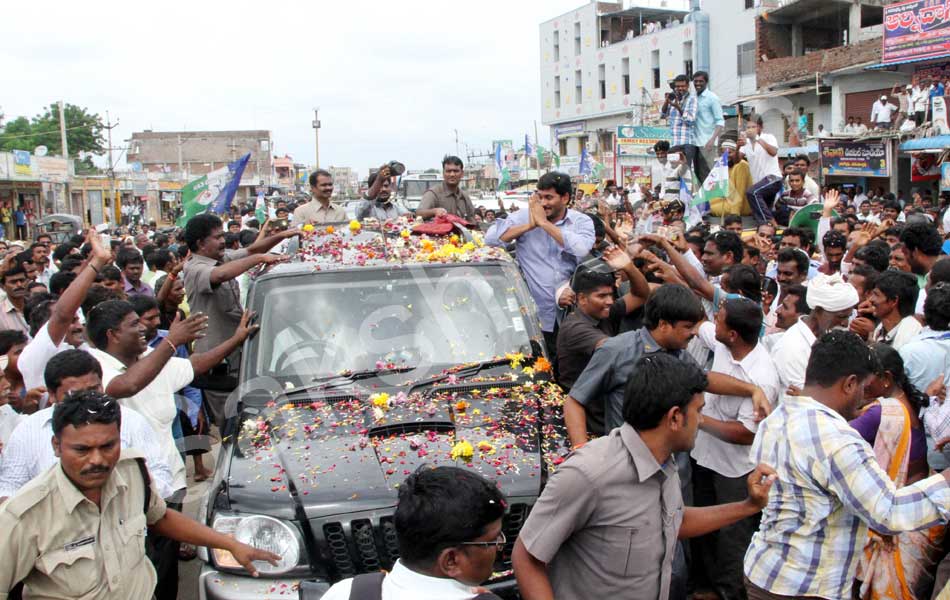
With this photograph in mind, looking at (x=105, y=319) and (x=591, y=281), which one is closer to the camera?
(x=105, y=319)

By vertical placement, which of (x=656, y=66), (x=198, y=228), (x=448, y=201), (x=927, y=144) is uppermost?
(x=656, y=66)

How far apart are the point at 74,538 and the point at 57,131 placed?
267 ft

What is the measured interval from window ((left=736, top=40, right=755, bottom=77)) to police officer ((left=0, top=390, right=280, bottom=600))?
3978cm

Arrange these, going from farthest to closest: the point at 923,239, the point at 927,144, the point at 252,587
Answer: the point at 927,144
the point at 923,239
the point at 252,587

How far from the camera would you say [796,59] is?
31.3 meters

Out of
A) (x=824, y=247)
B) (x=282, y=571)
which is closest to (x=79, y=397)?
(x=282, y=571)

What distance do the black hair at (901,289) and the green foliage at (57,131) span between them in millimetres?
79600

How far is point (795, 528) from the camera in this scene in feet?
10.2

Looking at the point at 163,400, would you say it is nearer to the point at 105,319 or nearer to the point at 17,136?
the point at 105,319

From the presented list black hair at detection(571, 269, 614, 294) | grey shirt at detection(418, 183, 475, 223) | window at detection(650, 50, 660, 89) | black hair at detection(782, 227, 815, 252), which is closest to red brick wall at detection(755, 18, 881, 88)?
window at detection(650, 50, 660, 89)

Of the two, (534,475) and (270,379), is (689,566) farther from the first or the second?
(270,379)

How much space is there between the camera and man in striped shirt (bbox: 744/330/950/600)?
289 centimetres

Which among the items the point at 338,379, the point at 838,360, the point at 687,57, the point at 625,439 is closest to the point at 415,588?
the point at 625,439

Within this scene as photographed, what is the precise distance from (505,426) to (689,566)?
5.34 ft
